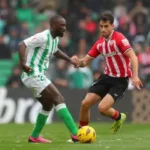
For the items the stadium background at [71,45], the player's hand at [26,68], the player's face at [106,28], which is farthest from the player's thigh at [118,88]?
the stadium background at [71,45]

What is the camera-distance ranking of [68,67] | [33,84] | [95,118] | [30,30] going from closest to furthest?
[33,84] < [95,118] < [68,67] < [30,30]

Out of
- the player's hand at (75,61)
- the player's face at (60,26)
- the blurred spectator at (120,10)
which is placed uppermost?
the player's face at (60,26)

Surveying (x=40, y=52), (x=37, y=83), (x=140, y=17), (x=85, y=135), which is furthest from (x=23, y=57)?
(x=140, y=17)

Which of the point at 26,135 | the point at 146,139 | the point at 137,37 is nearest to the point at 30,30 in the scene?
the point at 137,37

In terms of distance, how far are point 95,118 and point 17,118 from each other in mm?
2121

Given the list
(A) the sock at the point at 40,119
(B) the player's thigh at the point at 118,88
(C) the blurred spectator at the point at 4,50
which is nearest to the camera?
(A) the sock at the point at 40,119

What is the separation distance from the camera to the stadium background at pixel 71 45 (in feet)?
65.8

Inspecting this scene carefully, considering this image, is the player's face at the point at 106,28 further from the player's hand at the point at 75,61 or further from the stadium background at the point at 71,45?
the stadium background at the point at 71,45

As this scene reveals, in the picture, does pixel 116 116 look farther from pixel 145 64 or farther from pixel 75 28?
pixel 75 28

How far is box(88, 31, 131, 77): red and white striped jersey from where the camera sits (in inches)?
521

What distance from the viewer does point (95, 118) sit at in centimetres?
1992

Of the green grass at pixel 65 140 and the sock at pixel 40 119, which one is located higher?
the sock at pixel 40 119

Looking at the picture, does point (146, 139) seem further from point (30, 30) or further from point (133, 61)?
point (30, 30)

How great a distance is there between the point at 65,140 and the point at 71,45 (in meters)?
10.2
